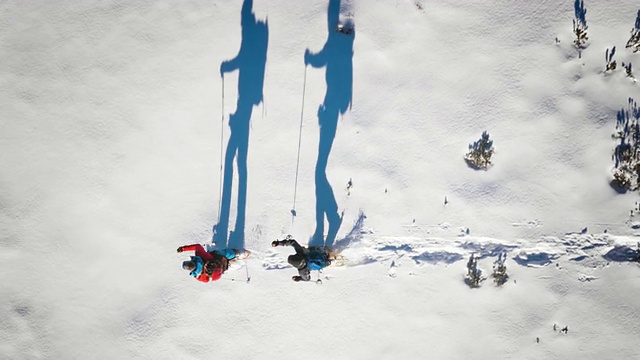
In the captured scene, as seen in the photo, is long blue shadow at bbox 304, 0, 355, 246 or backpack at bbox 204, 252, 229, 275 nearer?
backpack at bbox 204, 252, 229, 275

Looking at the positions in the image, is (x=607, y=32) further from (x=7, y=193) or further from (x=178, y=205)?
(x=7, y=193)

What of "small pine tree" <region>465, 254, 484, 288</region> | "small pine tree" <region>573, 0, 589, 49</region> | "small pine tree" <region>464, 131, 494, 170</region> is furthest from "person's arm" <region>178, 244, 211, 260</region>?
"small pine tree" <region>573, 0, 589, 49</region>

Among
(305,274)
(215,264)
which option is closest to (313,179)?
(305,274)

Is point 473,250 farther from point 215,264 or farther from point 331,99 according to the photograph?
point 215,264

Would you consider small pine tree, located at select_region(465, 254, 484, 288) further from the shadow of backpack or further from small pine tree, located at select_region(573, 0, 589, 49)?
small pine tree, located at select_region(573, 0, 589, 49)

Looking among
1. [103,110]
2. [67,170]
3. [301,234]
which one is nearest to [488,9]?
[301,234]

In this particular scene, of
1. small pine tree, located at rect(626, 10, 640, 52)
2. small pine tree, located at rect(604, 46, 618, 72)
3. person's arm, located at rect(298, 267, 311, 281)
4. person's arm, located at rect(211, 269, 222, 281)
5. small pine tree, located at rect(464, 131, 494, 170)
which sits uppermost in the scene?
small pine tree, located at rect(626, 10, 640, 52)
